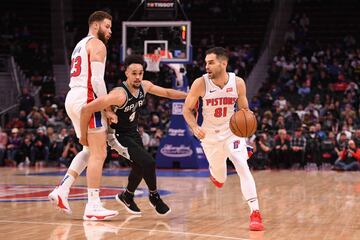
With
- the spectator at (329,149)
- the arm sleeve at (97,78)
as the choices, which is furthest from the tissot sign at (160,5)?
the arm sleeve at (97,78)

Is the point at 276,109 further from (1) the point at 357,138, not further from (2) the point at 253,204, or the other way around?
(2) the point at 253,204

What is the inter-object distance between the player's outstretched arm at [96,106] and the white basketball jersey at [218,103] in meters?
0.85

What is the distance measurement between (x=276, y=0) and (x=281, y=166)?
33.4 ft

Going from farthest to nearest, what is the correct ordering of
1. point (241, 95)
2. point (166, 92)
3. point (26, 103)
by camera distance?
1. point (26, 103)
2. point (166, 92)
3. point (241, 95)

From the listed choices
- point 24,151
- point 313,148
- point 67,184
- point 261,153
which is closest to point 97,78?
point 67,184

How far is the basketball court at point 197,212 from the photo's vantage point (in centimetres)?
623

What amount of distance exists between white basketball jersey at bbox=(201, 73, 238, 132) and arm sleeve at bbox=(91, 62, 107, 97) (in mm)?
1025

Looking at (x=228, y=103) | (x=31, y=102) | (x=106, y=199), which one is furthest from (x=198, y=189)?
(x=31, y=102)

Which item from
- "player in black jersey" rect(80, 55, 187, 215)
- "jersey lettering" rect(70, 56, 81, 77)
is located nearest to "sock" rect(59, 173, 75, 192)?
"player in black jersey" rect(80, 55, 187, 215)

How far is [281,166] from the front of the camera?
58.3 feet

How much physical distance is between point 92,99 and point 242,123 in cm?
153

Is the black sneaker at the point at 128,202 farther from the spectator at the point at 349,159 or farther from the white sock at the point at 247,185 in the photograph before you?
the spectator at the point at 349,159

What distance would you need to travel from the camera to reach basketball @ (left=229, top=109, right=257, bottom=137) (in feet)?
22.0

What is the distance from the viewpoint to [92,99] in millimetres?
7180
